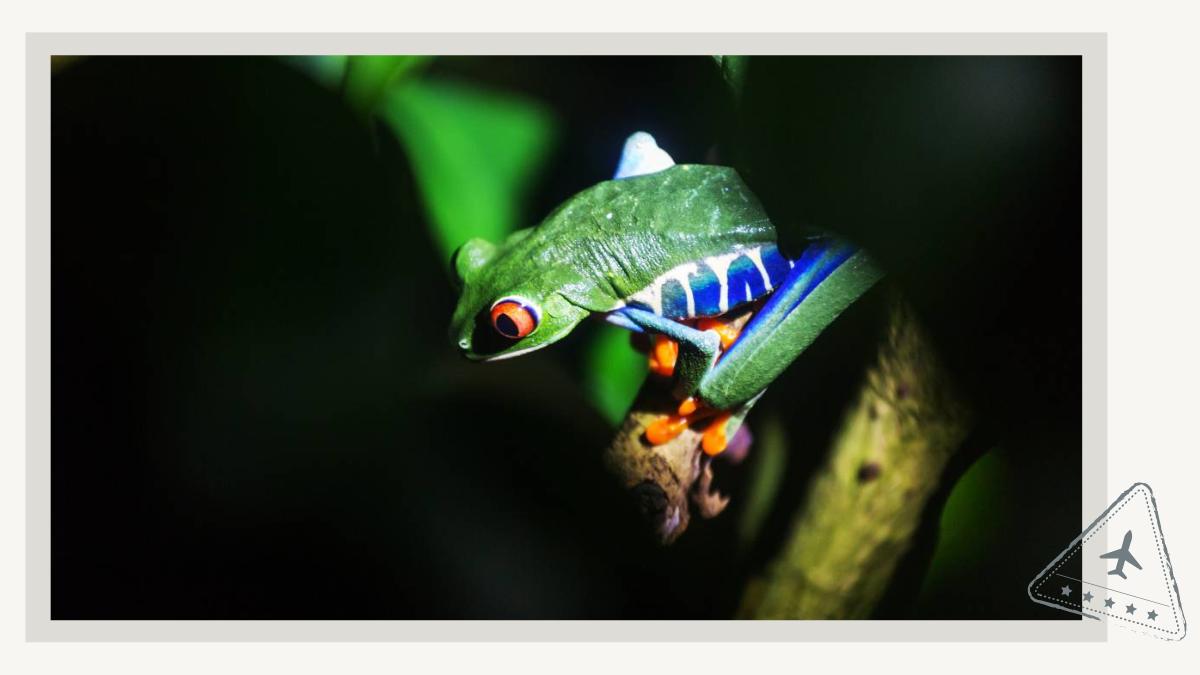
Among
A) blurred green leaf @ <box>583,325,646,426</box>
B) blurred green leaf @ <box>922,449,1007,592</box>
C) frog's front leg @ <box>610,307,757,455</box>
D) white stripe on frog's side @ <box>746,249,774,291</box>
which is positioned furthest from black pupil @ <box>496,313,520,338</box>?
blurred green leaf @ <box>922,449,1007,592</box>

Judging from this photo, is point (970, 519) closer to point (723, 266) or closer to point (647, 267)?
point (723, 266)

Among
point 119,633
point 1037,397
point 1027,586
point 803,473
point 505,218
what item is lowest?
point 119,633

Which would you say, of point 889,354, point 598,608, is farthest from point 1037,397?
point 598,608

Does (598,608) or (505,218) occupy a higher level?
(505,218)

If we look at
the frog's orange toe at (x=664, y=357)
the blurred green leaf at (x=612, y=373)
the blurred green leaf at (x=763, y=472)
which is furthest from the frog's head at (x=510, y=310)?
the blurred green leaf at (x=763, y=472)

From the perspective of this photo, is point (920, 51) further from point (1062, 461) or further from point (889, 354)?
point (1062, 461)

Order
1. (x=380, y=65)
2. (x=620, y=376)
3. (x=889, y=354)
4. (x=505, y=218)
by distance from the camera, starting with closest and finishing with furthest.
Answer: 1. (x=889, y=354)
2. (x=380, y=65)
3. (x=505, y=218)
4. (x=620, y=376)

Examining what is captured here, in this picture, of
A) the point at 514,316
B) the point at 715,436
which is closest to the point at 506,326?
the point at 514,316

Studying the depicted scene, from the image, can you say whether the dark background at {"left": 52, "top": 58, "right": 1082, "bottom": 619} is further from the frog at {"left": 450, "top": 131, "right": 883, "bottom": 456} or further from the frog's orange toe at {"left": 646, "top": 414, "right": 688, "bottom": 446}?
the frog's orange toe at {"left": 646, "top": 414, "right": 688, "bottom": 446}
